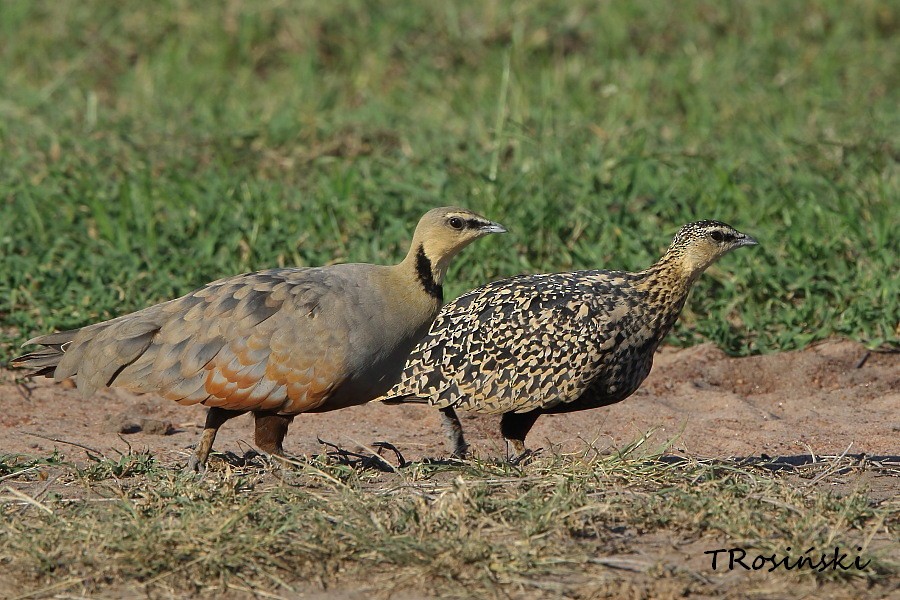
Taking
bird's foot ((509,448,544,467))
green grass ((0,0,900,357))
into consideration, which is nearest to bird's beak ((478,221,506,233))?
bird's foot ((509,448,544,467))

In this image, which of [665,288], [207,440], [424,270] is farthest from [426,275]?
[665,288]

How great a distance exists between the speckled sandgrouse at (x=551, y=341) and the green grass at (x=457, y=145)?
1.29 m

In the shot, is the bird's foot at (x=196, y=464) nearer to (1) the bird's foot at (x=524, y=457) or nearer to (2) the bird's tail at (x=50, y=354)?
(2) the bird's tail at (x=50, y=354)

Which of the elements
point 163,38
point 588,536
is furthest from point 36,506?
point 163,38

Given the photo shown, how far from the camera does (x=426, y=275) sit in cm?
532

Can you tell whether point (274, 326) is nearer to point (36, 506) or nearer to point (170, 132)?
point (36, 506)

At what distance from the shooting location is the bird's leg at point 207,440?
507 cm

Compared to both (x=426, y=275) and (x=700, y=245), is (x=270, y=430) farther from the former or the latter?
(x=700, y=245)

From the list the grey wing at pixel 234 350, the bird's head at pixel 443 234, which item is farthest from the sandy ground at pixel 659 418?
the bird's head at pixel 443 234

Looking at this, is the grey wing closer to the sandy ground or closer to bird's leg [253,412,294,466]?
bird's leg [253,412,294,466]

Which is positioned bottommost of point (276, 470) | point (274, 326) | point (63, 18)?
point (276, 470)

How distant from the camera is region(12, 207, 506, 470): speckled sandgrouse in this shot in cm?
500

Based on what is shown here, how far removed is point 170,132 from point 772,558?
6344 mm

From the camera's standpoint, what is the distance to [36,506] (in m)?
4.40
